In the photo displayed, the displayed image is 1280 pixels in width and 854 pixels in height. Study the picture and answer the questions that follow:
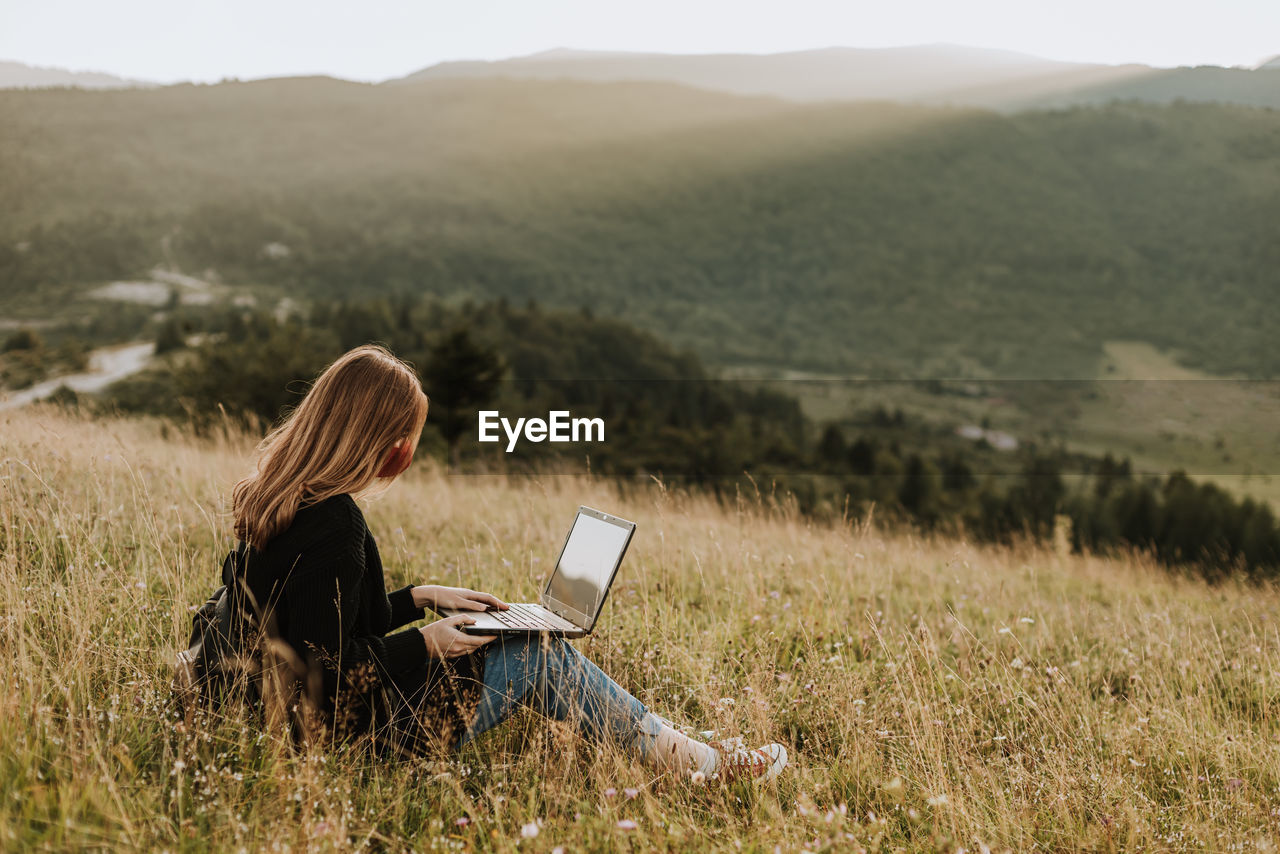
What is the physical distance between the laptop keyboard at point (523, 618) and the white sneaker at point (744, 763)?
2.58 ft

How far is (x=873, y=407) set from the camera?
12950 cm

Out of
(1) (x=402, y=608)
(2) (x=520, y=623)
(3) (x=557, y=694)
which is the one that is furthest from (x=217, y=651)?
(3) (x=557, y=694)

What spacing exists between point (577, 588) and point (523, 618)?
0.34m

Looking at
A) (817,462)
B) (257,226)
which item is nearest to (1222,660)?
(817,462)

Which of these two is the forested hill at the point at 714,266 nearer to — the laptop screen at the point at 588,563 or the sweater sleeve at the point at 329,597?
the laptop screen at the point at 588,563

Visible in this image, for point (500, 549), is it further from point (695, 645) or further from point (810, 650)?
point (810, 650)

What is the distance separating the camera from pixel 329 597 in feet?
8.91

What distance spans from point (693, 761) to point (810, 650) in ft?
5.21

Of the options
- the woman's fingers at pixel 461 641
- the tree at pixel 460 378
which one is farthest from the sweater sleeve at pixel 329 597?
the tree at pixel 460 378

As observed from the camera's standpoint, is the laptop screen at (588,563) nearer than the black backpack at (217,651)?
No

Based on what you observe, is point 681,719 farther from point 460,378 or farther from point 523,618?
point 460,378

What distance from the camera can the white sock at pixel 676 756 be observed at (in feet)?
9.98

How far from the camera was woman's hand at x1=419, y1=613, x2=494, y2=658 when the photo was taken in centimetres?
294

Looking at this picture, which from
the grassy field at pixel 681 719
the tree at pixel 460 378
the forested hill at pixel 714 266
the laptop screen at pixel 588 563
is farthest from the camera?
the forested hill at pixel 714 266
